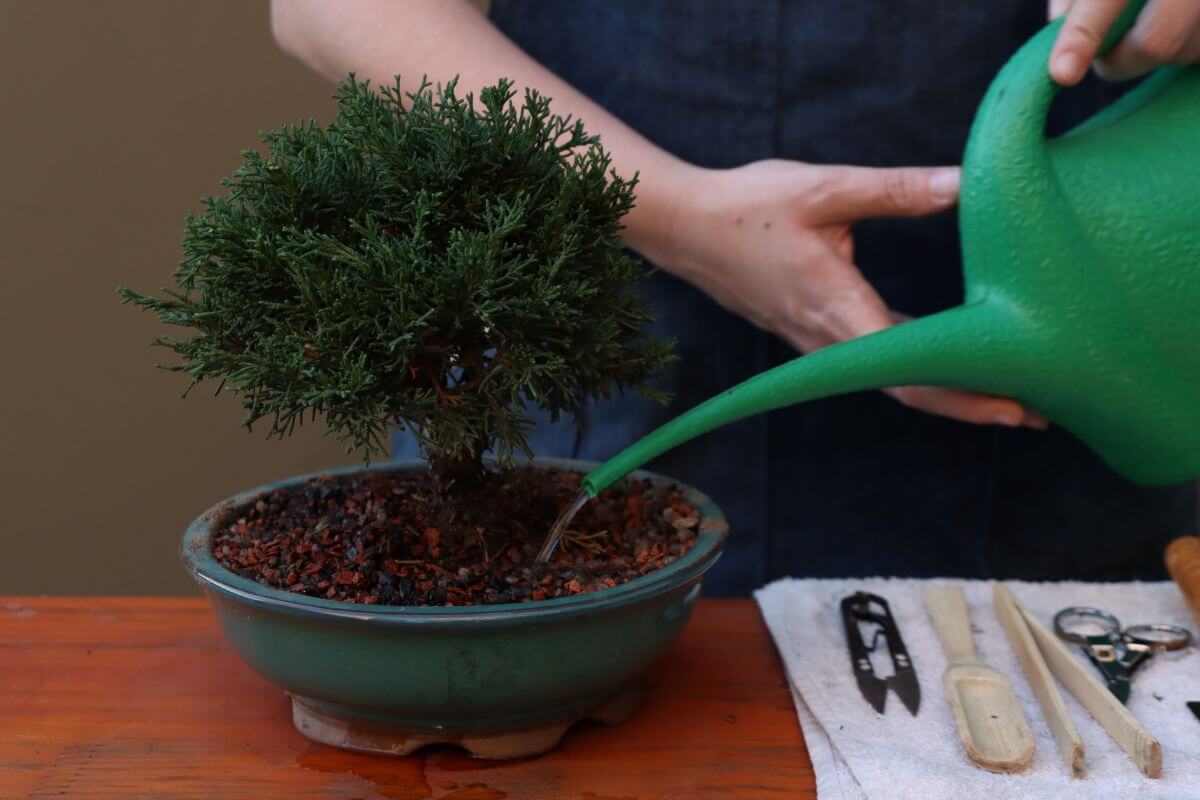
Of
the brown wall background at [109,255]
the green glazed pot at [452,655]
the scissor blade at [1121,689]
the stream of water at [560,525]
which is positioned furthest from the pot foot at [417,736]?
the brown wall background at [109,255]

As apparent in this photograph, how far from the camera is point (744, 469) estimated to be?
129 centimetres

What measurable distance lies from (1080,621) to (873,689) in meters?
0.25

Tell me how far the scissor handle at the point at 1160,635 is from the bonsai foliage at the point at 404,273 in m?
0.51

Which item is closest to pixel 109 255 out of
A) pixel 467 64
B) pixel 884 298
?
pixel 467 64

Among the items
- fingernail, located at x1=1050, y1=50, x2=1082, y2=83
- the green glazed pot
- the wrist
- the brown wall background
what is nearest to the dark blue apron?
the wrist

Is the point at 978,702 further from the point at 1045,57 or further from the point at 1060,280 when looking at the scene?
the point at 1045,57

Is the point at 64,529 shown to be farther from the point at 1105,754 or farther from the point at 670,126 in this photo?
the point at 1105,754

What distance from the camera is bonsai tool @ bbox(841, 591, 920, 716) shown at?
2.73 feet

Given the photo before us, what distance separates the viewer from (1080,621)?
3.22 ft

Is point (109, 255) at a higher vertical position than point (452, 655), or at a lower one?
higher

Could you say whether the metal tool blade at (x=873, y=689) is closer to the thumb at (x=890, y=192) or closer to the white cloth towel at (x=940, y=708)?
the white cloth towel at (x=940, y=708)

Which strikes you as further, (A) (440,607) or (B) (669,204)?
(B) (669,204)

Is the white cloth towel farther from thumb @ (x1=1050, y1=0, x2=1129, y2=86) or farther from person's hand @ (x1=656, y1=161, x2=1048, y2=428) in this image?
thumb @ (x1=1050, y1=0, x2=1129, y2=86)

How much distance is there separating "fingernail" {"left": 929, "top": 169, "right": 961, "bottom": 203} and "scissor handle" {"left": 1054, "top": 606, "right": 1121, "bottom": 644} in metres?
0.37
